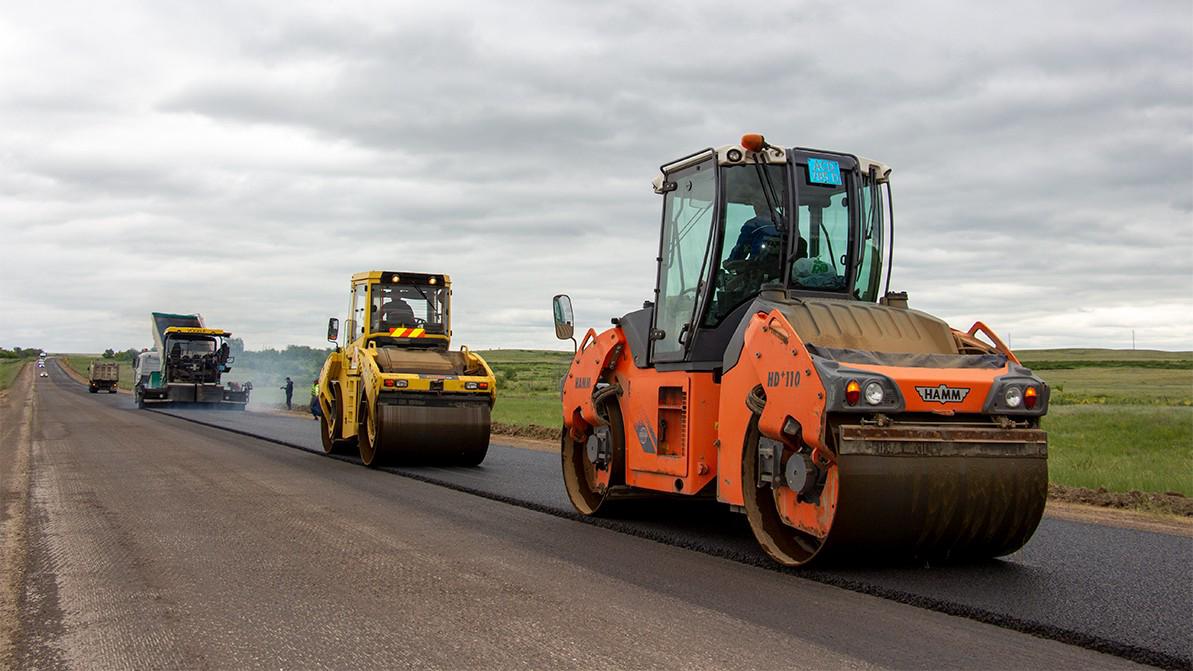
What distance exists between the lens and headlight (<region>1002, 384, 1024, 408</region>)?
18.9 ft

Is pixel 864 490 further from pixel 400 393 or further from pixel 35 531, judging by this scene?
pixel 400 393

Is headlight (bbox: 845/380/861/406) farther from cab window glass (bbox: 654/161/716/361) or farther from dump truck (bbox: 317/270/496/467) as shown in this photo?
dump truck (bbox: 317/270/496/467)

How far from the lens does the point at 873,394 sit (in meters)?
5.54

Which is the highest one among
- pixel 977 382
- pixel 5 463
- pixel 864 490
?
pixel 977 382

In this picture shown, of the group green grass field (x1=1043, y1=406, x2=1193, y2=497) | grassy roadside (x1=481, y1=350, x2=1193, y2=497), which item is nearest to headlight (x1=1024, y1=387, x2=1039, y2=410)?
grassy roadside (x1=481, y1=350, x2=1193, y2=497)

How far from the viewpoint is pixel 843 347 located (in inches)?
239

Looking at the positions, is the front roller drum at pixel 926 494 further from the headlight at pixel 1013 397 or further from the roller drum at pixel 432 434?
the roller drum at pixel 432 434

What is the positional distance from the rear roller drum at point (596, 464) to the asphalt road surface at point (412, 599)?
0.33 m

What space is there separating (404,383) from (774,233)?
24.7 ft

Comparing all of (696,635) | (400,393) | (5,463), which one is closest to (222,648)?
(696,635)

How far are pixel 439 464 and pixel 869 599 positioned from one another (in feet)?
29.6

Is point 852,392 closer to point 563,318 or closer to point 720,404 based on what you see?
point 720,404

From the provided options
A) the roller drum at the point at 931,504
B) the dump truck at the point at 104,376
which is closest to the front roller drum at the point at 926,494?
the roller drum at the point at 931,504

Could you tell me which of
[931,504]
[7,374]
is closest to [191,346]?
[931,504]
